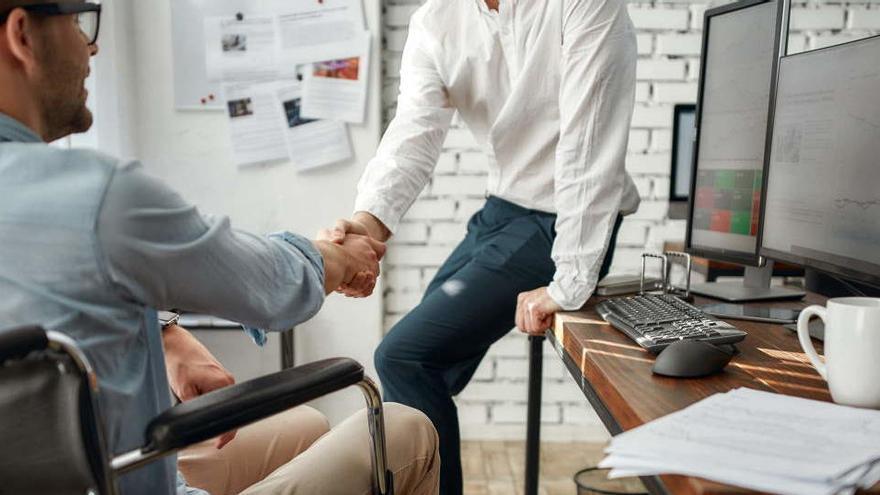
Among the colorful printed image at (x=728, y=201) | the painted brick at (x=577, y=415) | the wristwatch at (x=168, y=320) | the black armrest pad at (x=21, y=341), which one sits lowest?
the painted brick at (x=577, y=415)

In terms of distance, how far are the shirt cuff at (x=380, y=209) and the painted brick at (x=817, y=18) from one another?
1.82 meters

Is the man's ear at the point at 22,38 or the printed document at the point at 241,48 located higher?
the printed document at the point at 241,48

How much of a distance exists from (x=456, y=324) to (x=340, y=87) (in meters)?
1.28

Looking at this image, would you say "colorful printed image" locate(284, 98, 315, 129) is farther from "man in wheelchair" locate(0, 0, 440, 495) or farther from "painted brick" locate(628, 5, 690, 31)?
"man in wheelchair" locate(0, 0, 440, 495)

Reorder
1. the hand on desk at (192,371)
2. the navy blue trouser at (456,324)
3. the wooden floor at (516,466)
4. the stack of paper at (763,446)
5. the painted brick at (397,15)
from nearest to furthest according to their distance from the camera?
the stack of paper at (763,446), the hand on desk at (192,371), the navy blue trouser at (456,324), the wooden floor at (516,466), the painted brick at (397,15)

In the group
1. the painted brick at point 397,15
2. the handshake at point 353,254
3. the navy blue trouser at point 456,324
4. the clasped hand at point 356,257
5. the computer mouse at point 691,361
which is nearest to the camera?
the computer mouse at point 691,361

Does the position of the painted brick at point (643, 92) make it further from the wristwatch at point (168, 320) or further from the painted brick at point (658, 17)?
the wristwatch at point (168, 320)

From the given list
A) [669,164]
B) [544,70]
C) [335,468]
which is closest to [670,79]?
[669,164]

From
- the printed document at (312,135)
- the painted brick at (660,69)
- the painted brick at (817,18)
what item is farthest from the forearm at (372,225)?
the painted brick at (817,18)

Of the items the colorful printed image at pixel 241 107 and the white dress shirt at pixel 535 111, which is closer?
the white dress shirt at pixel 535 111

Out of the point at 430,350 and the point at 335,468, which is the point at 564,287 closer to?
the point at 430,350

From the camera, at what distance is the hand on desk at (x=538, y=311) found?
4.77 ft

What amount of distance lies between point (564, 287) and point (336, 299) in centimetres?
146

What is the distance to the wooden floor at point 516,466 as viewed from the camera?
8.34 ft
